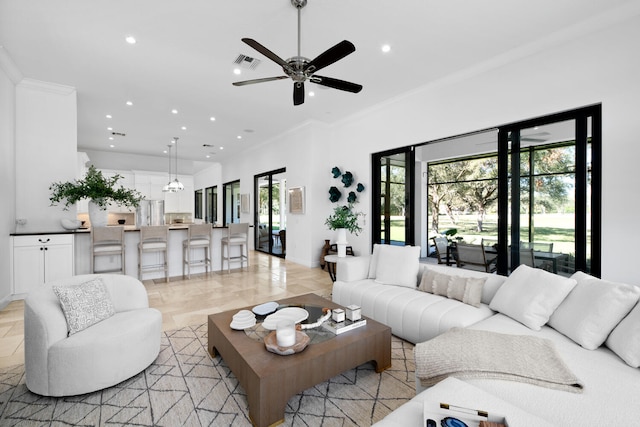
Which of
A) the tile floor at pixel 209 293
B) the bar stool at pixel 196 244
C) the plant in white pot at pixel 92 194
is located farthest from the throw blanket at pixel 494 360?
the plant in white pot at pixel 92 194

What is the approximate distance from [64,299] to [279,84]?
3.95 m

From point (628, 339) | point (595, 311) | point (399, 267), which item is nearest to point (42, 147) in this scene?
point (399, 267)

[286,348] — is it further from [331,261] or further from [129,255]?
[129,255]

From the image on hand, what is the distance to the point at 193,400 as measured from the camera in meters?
2.01

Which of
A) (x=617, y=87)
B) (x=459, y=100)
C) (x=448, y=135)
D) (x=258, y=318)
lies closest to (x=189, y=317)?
(x=258, y=318)

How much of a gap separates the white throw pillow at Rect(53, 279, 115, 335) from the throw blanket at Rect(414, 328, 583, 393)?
2.41 metres

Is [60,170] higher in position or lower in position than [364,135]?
lower

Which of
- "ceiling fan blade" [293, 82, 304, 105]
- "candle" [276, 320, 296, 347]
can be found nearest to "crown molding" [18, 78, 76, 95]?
"ceiling fan blade" [293, 82, 304, 105]

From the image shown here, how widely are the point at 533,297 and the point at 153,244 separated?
550 centimetres

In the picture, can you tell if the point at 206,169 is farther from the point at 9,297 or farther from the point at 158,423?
the point at 158,423

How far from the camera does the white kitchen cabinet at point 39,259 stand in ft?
13.5

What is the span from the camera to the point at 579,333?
194 centimetres

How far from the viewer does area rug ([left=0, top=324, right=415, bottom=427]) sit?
182 cm

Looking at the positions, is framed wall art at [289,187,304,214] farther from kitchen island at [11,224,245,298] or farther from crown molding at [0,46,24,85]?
crown molding at [0,46,24,85]
